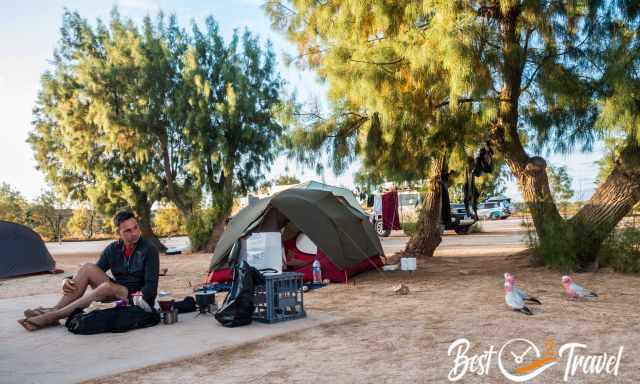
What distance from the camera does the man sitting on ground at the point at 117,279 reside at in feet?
16.5

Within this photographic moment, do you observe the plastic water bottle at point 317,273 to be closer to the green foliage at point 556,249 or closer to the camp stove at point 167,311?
the camp stove at point 167,311

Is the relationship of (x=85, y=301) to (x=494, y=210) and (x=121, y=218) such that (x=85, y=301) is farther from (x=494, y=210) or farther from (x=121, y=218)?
(x=494, y=210)

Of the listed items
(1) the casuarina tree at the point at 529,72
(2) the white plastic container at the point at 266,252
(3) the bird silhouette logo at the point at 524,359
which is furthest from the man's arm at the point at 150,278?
(1) the casuarina tree at the point at 529,72

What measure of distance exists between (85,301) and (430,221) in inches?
302

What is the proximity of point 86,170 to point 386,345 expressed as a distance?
15.6 metres

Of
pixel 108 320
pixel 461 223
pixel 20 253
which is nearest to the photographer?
pixel 108 320

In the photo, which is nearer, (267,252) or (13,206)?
(267,252)

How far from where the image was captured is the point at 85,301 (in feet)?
16.4

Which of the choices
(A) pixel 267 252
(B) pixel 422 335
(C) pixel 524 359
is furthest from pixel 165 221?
(C) pixel 524 359

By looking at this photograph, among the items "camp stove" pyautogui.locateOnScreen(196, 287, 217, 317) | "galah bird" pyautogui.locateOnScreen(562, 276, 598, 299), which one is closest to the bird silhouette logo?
"galah bird" pyautogui.locateOnScreen(562, 276, 598, 299)

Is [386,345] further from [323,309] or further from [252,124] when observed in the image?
[252,124]

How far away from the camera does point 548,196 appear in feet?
29.2

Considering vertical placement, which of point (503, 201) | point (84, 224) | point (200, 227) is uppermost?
point (503, 201)

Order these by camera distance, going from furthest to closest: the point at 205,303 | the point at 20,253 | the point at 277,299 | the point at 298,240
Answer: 1. the point at 20,253
2. the point at 298,240
3. the point at 205,303
4. the point at 277,299
